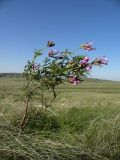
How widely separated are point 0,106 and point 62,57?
7.19 ft

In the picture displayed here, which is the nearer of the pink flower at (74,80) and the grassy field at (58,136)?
the grassy field at (58,136)

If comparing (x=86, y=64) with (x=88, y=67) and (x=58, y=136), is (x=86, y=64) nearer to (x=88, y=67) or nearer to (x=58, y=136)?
(x=88, y=67)

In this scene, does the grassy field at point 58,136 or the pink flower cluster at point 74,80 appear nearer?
the grassy field at point 58,136

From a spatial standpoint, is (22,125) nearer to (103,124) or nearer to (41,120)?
(41,120)

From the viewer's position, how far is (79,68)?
624 cm

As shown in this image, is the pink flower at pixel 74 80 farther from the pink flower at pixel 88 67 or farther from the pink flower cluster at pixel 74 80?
the pink flower at pixel 88 67

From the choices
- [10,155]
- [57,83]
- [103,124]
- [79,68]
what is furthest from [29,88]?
[10,155]

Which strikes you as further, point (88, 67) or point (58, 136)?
point (88, 67)

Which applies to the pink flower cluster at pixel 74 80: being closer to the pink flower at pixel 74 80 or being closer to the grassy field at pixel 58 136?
the pink flower at pixel 74 80

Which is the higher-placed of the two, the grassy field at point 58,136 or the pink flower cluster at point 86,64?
the pink flower cluster at point 86,64

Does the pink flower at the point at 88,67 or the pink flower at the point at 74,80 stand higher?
the pink flower at the point at 88,67

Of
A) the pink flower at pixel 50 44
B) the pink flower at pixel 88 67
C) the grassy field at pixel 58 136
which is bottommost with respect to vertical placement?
the grassy field at pixel 58 136

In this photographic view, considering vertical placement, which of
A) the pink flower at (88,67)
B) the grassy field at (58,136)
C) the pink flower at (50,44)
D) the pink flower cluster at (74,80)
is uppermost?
the pink flower at (50,44)

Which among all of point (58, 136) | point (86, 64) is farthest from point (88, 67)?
point (58, 136)
